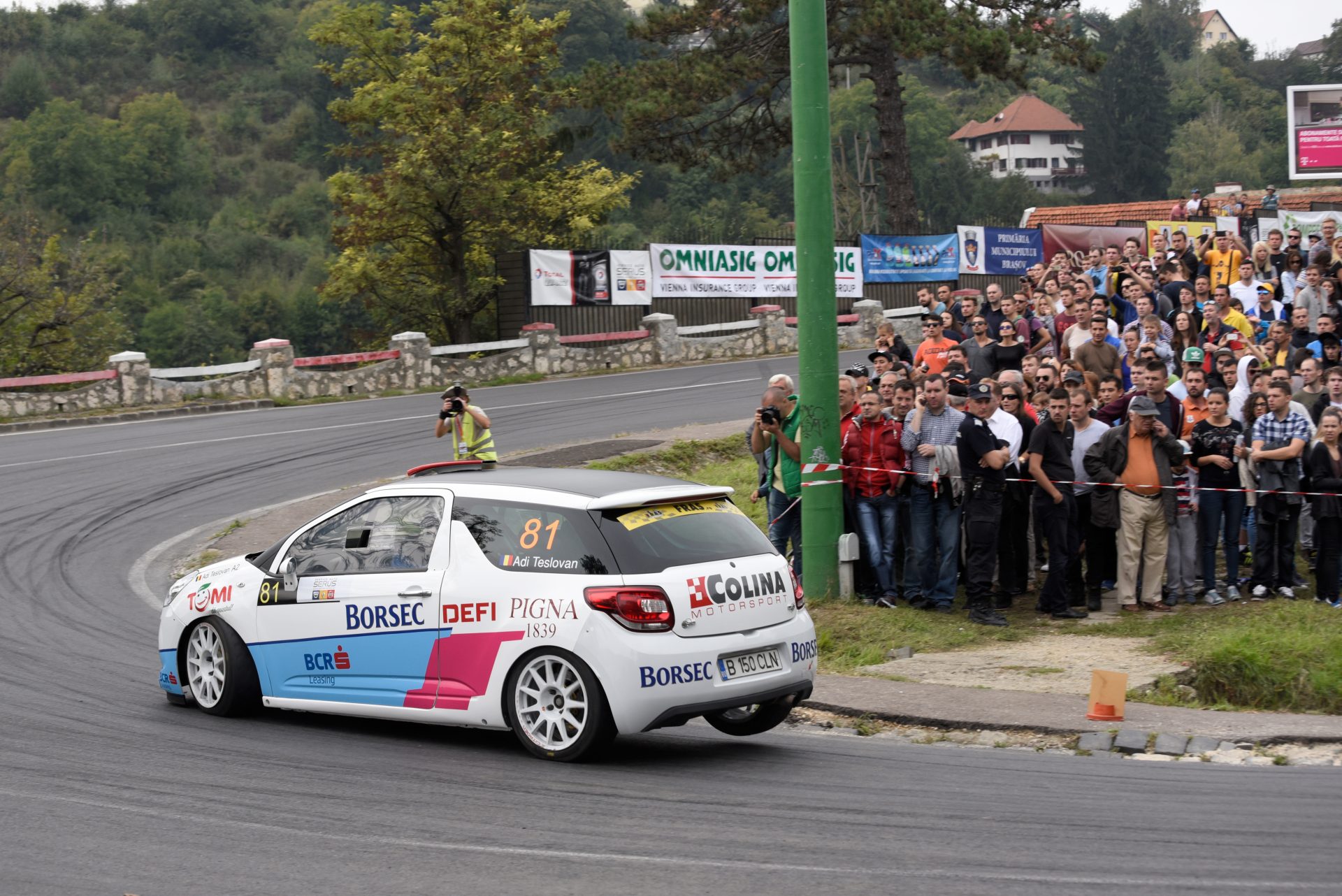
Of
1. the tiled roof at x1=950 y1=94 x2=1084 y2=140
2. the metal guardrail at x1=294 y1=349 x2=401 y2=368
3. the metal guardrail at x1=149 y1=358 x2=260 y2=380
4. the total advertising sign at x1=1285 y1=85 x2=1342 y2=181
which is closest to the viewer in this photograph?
the metal guardrail at x1=149 y1=358 x2=260 y2=380

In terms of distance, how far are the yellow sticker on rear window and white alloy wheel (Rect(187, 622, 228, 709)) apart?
2.97 meters

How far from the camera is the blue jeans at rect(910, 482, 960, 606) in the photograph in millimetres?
12547

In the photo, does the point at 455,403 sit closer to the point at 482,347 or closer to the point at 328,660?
the point at 328,660

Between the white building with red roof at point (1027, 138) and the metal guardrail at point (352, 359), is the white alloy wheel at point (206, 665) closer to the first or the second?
the metal guardrail at point (352, 359)

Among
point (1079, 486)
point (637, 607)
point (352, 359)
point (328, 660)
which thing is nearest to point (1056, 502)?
point (1079, 486)

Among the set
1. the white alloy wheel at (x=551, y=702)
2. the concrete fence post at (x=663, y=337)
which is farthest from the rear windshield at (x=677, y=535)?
the concrete fence post at (x=663, y=337)

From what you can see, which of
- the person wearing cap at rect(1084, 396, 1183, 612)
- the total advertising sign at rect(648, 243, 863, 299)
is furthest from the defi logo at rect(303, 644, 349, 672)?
the total advertising sign at rect(648, 243, 863, 299)

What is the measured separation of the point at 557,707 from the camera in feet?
26.9

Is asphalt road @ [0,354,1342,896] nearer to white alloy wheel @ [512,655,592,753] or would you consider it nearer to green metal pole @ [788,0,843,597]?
white alloy wheel @ [512,655,592,753]

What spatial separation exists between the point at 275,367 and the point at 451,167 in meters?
11.5

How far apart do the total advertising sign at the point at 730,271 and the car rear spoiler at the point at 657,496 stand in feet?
84.0

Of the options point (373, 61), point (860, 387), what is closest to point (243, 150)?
point (373, 61)

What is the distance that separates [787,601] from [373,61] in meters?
40.8

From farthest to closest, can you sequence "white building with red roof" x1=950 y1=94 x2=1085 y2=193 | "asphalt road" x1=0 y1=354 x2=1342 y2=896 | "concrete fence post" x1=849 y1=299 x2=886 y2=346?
"white building with red roof" x1=950 y1=94 x2=1085 y2=193 < "concrete fence post" x1=849 y1=299 x2=886 y2=346 < "asphalt road" x1=0 y1=354 x2=1342 y2=896
